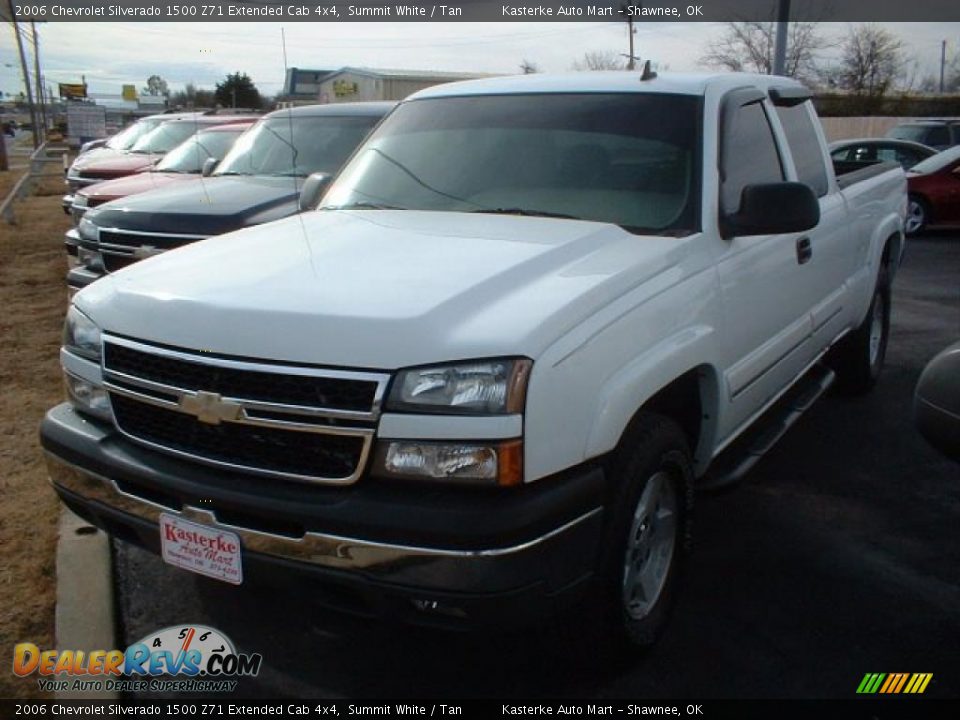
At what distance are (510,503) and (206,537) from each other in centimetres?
93

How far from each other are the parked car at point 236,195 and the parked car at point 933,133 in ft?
44.5

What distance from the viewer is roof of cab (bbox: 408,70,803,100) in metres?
3.93

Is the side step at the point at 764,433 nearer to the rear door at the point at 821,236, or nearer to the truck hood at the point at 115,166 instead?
the rear door at the point at 821,236

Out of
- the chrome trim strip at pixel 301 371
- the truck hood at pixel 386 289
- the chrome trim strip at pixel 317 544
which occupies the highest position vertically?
the truck hood at pixel 386 289

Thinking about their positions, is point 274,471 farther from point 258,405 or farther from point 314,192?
point 314,192

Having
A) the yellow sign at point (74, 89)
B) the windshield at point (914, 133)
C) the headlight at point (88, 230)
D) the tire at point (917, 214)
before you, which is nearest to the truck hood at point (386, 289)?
the headlight at point (88, 230)

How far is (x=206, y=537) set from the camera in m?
2.67

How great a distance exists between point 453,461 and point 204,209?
4512 millimetres

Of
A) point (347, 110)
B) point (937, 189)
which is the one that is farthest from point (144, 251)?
point (937, 189)

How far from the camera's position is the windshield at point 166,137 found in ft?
44.6

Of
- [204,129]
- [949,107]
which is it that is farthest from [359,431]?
[949,107]

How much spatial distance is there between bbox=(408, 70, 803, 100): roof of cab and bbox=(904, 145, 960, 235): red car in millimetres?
10852

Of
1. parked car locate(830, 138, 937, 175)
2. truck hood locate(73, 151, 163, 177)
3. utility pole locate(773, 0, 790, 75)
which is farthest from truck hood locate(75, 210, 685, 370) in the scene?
utility pole locate(773, 0, 790, 75)

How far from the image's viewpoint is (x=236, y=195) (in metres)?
6.70
